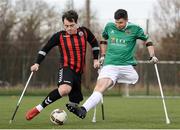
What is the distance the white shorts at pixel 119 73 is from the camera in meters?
10.3

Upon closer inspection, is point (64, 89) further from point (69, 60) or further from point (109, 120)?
point (109, 120)

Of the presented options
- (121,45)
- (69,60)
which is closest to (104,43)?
(121,45)

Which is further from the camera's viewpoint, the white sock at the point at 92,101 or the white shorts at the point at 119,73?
the white shorts at the point at 119,73

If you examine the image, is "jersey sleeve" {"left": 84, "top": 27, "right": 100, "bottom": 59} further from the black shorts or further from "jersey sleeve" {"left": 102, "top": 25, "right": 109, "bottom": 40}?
the black shorts

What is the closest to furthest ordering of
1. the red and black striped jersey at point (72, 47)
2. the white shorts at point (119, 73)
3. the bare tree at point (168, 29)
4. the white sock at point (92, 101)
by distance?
the white sock at point (92, 101)
the white shorts at point (119, 73)
the red and black striped jersey at point (72, 47)
the bare tree at point (168, 29)

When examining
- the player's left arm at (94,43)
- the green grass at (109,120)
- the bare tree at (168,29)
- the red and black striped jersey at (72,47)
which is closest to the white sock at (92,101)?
the green grass at (109,120)

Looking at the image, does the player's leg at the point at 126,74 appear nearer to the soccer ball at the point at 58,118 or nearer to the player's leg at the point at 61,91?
the player's leg at the point at 61,91

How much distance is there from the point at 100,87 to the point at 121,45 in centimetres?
98

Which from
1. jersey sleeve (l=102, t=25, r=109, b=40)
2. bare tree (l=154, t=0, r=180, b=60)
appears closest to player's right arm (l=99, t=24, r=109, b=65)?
jersey sleeve (l=102, t=25, r=109, b=40)

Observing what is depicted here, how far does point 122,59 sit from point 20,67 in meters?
23.3

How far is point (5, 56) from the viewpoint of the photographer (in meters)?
34.4

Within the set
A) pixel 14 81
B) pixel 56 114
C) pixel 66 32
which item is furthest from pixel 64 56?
pixel 14 81

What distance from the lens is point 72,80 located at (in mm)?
10523

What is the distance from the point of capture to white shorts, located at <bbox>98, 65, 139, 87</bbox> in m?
10.3
